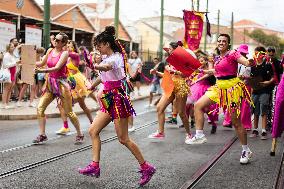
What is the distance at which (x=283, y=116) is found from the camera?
7.13 meters

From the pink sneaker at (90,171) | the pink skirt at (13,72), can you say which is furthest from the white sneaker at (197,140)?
the pink skirt at (13,72)

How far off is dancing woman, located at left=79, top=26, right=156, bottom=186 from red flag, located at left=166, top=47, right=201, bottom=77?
7.61 ft

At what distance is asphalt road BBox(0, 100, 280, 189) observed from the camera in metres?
5.36

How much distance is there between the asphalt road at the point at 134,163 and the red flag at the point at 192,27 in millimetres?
4619

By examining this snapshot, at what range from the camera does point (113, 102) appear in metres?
5.43

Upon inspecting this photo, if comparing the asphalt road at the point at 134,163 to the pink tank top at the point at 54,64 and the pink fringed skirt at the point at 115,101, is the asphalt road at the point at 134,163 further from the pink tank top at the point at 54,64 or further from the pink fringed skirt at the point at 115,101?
the pink tank top at the point at 54,64

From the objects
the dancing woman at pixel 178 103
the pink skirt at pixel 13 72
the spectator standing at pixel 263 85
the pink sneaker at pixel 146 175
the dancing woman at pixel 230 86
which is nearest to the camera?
the pink sneaker at pixel 146 175

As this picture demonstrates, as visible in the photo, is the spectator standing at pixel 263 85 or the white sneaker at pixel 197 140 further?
the spectator standing at pixel 263 85

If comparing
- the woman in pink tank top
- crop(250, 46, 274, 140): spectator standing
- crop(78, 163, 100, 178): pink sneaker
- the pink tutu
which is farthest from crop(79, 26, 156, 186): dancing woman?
the pink tutu

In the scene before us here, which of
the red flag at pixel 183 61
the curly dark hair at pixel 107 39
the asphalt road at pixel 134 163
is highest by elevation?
the curly dark hair at pixel 107 39

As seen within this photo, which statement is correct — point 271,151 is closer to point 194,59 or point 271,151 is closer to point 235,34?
point 194,59

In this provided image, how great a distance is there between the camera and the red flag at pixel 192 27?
13359mm

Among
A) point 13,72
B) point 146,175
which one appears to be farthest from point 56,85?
point 13,72

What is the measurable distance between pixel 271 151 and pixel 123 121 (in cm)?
296
